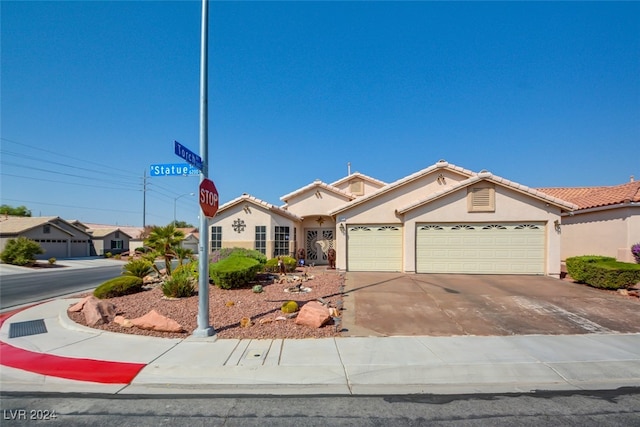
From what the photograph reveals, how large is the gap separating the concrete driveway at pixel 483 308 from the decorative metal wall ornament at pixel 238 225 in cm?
936

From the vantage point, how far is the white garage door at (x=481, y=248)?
557 inches

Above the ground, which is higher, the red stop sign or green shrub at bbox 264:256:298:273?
the red stop sign

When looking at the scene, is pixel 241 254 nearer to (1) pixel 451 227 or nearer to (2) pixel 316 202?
(2) pixel 316 202

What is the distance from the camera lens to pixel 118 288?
1011 cm

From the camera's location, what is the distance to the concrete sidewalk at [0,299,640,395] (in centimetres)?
460

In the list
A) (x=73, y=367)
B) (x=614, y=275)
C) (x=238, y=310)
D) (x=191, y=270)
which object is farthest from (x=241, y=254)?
(x=614, y=275)

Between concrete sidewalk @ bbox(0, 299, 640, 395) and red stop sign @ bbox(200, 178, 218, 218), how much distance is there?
2589 millimetres

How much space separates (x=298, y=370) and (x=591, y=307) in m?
8.84

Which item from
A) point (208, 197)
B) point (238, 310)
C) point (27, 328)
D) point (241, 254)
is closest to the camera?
point (208, 197)

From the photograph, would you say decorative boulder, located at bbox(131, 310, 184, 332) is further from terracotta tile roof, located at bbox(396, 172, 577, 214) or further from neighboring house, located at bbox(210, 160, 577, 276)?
terracotta tile roof, located at bbox(396, 172, 577, 214)

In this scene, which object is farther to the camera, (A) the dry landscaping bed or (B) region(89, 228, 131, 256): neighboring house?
(B) region(89, 228, 131, 256): neighboring house

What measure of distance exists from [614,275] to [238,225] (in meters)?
17.6

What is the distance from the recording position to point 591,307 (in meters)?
8.85

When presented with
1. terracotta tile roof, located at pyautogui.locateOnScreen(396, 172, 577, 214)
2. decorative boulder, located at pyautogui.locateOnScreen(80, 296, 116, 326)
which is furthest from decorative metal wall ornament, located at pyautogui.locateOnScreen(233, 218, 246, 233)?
decorative boulder, located at pyautogui.locateOnScreen(80, 296, 116, 326)
